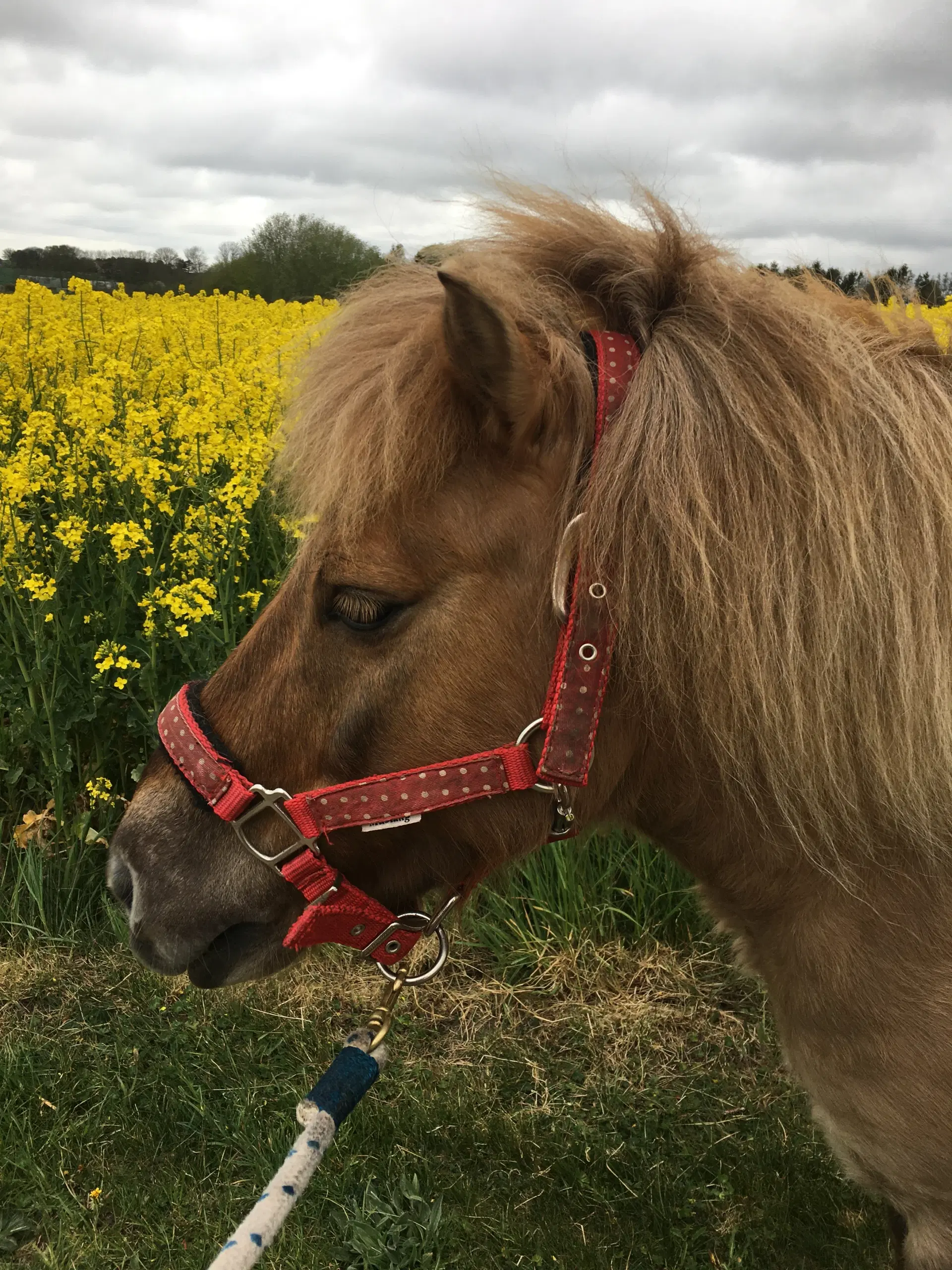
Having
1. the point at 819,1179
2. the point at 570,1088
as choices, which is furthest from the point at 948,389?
the point at 570,1088

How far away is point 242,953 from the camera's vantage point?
5.17 ft

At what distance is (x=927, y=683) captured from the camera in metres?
1.26

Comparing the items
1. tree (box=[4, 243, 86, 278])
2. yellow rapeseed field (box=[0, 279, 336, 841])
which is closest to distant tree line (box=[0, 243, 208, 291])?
tree (box=[4, 243, 86, 278])

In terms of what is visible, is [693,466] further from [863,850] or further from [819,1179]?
[819,1179]

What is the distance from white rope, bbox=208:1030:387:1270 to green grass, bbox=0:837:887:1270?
1.84ft

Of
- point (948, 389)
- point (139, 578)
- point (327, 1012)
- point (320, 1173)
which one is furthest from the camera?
point (139, 578)

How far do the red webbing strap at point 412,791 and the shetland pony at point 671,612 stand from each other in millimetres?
24

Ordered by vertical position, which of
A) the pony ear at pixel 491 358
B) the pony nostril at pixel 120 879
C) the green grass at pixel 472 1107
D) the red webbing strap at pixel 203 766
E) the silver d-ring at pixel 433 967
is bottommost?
the green grass at pixel 472 1107

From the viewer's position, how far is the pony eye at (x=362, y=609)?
1325mm

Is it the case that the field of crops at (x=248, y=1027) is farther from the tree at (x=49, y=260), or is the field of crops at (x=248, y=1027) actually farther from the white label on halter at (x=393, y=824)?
the tree at (x=49, y=260)

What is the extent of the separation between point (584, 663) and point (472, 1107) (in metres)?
2.18

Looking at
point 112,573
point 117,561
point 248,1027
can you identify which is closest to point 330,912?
point 248,1027

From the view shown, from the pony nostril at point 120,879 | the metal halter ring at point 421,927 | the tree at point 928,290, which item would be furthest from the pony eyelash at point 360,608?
the tree at point 928,290

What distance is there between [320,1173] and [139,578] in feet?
7.69
